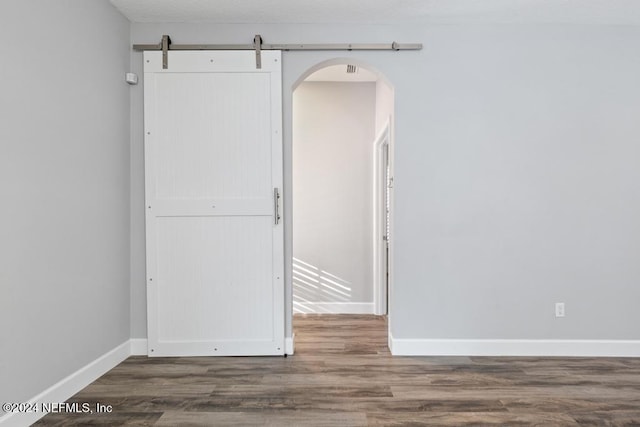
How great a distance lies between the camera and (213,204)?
308 centimetres

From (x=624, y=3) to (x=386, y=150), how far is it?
2.25 m

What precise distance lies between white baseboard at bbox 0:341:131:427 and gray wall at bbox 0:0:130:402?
5 cm

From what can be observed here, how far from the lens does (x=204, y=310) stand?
3.10 meters

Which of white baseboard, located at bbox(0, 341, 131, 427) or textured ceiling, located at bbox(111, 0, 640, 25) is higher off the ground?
textured ceiling, located at bbox(111, 0, 640, 25)

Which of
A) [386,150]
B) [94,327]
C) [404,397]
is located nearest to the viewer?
[404,397]

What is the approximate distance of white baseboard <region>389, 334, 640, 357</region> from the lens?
3098mm

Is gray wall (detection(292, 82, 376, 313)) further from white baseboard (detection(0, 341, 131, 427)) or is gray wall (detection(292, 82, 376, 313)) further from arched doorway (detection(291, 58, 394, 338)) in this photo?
white baseboard (detection(0, 341, 131, 427))

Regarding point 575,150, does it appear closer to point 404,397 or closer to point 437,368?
point 437,368

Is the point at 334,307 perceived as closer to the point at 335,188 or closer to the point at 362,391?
the point at 335,188

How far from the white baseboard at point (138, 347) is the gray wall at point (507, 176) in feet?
0.20

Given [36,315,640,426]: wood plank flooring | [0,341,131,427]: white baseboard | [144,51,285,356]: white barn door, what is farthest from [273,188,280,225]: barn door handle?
[0,341,131,427]: white baseboard

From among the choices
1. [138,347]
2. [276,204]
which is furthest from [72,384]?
[276,204]

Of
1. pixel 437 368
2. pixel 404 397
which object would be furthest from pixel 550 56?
pixel 404 397

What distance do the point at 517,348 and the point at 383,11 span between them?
2.65 metres
